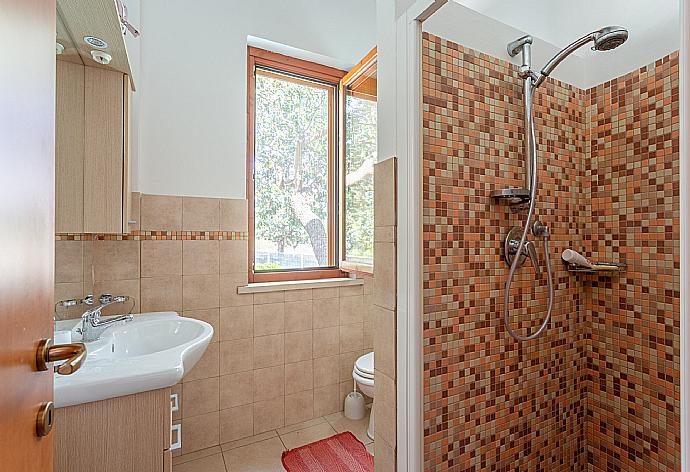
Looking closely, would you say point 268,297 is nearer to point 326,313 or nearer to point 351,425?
point 326,313

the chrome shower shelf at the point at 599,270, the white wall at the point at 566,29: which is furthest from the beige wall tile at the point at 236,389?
the white wall at the point at 566,29

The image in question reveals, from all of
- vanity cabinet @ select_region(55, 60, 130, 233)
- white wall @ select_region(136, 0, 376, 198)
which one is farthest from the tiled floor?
white wall @ select_region(136, 0, 376, 198)

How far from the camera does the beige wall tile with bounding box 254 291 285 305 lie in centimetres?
232

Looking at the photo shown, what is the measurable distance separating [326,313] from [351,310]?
181mm

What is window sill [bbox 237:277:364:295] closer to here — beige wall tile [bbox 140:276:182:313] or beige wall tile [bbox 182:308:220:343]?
beige wall tile [bbox 182:308:220:343]

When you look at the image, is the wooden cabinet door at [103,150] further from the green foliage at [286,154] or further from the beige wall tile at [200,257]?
the green foliage at [286,154]

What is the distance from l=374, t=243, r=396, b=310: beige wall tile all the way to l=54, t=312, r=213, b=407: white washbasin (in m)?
0.68

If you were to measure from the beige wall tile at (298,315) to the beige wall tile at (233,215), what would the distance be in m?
0.49

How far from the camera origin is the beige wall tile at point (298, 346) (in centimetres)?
A: 241

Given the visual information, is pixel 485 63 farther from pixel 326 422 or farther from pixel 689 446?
pixel 326 422

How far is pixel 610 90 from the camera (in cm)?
158

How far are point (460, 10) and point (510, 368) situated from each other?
49.9 inches

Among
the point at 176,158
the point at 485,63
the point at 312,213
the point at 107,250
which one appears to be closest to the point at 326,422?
the point at 312,213

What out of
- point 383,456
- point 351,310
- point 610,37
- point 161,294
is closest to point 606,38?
point 610,37
